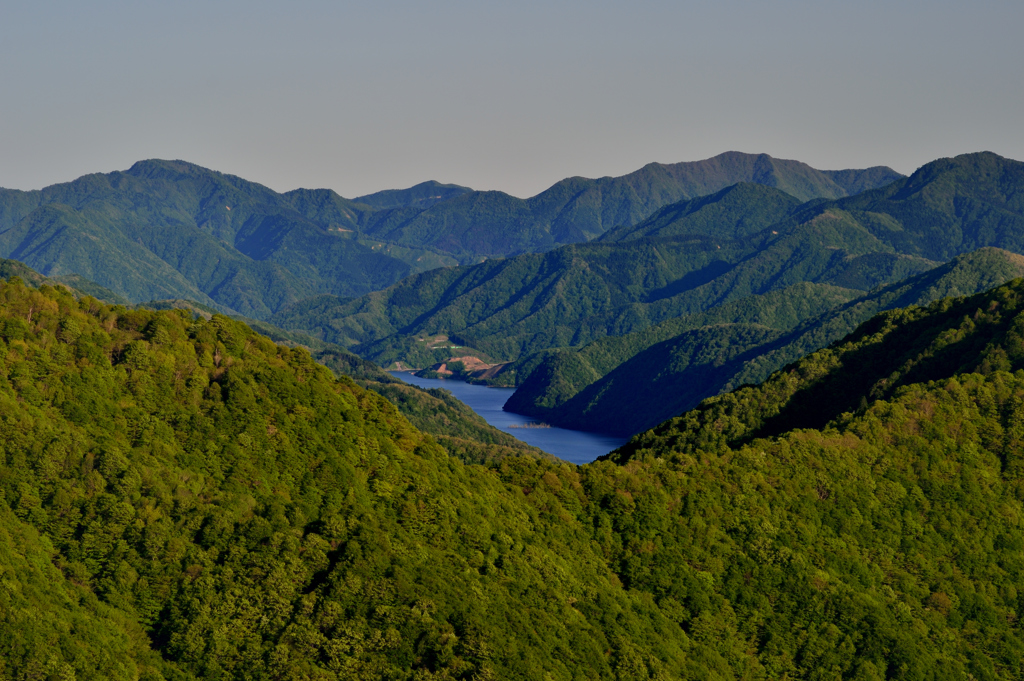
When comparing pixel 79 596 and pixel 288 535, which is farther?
pixel 288 535

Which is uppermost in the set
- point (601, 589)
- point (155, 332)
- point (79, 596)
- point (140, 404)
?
point (155, 332)

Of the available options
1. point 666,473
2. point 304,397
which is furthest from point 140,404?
point 666,473

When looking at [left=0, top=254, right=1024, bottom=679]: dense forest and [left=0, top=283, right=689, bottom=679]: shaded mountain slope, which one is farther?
[left=0, top=254, right=1024, bottom=679]: dense forest

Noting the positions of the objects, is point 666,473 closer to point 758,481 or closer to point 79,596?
point 758,481

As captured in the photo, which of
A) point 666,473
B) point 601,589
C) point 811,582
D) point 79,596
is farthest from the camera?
point 666,473

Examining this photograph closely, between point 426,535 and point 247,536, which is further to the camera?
point 426,535

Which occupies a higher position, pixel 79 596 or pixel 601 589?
pixel 601 589

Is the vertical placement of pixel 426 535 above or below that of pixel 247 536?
above

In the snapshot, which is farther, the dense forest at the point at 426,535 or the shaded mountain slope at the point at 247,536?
the dense forest at the point at 426,535
